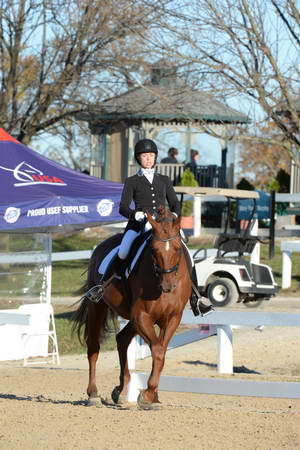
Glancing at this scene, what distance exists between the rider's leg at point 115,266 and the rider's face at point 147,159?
0.72m

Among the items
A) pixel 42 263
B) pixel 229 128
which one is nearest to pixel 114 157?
pixel 229 128

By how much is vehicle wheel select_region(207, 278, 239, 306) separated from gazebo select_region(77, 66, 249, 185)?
2998mm

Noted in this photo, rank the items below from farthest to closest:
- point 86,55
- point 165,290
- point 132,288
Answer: point 86,55 < point 132,288 < point 165,290

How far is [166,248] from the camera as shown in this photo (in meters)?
8.80

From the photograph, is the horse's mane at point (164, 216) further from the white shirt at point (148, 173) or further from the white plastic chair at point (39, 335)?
the white plastic chair at point (39, 335)

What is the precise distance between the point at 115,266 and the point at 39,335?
17.4 feet

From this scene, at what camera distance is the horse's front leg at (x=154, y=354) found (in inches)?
352

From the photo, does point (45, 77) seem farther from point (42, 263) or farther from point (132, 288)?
point (132, 288)

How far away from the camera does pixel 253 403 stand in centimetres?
1061

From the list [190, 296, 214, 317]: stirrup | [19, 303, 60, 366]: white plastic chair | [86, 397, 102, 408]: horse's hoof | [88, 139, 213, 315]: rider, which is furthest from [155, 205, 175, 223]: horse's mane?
[19, 303, 60, 366]: white plastic chair

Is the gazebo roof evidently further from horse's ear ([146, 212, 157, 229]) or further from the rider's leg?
horse's ear ([146, 212, 157, 229])

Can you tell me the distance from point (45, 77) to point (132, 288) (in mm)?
17178

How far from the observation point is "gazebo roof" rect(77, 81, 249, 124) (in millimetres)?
19461

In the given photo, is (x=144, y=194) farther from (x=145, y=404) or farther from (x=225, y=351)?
(x=225, y=351)
